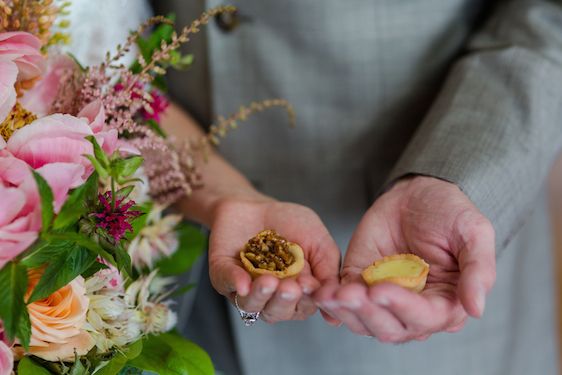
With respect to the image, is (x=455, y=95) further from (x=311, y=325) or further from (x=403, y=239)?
(x=311, y=325)

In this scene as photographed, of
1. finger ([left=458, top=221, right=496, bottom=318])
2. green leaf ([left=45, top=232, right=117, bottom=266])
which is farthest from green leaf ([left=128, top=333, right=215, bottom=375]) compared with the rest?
finger ([left=458, top=221, right=496, bottom=318])

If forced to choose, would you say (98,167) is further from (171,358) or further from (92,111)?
(171,358)

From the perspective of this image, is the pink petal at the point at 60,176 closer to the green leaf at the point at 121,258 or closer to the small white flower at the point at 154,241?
the green leaf at the point at 121,258

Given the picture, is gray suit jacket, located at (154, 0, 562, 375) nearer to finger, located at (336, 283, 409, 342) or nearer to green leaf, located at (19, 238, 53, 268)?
finger, located at (336, 283, 409, 342)

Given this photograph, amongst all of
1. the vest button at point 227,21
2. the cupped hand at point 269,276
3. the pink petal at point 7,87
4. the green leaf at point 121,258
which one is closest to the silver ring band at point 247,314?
the cupped hand at point 269,276

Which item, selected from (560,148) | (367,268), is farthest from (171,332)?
(560,148)

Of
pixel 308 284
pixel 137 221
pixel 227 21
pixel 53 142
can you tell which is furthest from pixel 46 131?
pixel 227 21
